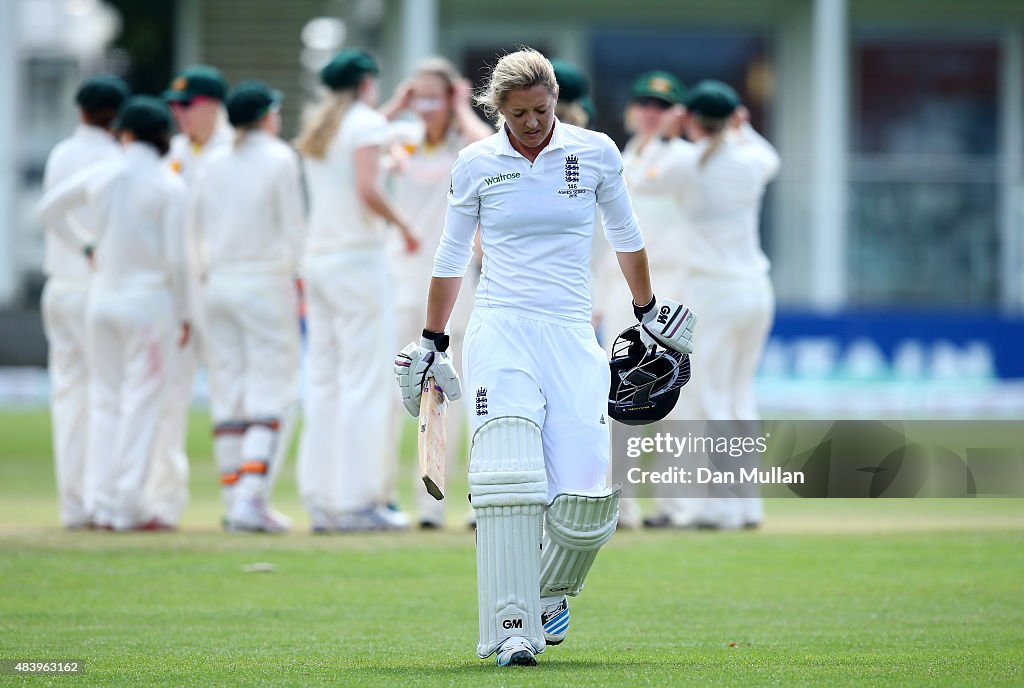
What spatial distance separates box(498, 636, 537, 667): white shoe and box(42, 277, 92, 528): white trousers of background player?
5.61 meters

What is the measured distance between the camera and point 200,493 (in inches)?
539

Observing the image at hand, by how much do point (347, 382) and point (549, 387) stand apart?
181 inches

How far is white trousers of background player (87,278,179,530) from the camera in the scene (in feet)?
35.1

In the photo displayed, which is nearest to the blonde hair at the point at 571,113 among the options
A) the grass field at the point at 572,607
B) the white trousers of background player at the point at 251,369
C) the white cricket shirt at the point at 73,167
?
the white trousers of background player at the point at 251,369

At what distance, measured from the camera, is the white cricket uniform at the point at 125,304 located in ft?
35.2

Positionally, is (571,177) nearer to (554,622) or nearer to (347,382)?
(554,622)

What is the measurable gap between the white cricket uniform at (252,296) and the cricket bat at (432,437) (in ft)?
14.8

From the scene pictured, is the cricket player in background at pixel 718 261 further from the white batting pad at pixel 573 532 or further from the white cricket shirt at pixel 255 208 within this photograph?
the white batting pad at pixel 573 532

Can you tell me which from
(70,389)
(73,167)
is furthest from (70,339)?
(73,167)

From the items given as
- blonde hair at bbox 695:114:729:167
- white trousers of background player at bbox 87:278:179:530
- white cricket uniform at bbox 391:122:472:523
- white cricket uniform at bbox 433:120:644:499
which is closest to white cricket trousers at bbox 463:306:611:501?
white cricket uniform at bbox 433:120:644:499

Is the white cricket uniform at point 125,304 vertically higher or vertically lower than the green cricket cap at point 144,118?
lower

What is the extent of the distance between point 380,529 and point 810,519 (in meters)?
3.15

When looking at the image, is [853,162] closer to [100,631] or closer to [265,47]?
[265,47]

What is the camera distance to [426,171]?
1123 cm
